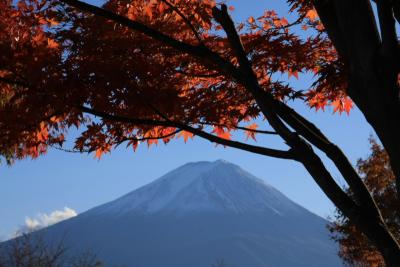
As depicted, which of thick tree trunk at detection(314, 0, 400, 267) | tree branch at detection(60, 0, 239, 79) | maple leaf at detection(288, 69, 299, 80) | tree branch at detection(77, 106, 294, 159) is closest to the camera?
thick tree trunk at detection(314, 0, 400, 267)

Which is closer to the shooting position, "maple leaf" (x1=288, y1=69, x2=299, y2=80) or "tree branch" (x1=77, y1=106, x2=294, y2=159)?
"tree branch" (x1=77, y1=106, x2=294, y2=159)

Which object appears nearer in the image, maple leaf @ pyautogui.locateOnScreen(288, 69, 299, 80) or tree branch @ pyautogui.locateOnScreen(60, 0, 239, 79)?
tree branch @ pyautogui.locateOnScreen(60, 0, 239, 79)

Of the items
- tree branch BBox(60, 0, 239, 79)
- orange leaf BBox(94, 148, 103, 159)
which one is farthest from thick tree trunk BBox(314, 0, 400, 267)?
orange leaf BBox(94, 148, 103, 159)

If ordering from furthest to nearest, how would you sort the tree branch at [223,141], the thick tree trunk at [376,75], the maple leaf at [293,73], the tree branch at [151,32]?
the maple leaf at [293,73]
the tree branch at [223,141]
the tree branch at [151,32]
the thick tree trunk at [376,75]

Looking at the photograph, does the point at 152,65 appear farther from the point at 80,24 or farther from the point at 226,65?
the point at 226,65

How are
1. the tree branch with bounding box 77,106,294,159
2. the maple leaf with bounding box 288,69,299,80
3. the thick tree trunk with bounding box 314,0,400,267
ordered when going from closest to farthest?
the thick tree trunk with bounding box 314,0,400,267 < the tree branch with bounding box 77,106,294,159 < the maple leaf with bounding box 288,69,299,80

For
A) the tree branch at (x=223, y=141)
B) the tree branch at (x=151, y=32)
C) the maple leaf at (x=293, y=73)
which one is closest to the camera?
the tree branch at (x=151, y=32)

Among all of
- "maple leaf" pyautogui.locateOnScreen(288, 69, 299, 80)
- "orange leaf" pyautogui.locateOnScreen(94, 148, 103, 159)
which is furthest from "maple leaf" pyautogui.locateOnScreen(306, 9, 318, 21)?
"orange leaf" pyautogui.locateOnScreen(94, 148, 103, 159)

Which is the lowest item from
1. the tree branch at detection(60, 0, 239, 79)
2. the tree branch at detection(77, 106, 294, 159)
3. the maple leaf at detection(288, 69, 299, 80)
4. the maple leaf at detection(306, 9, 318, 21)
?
the tree branch at detection(77, 106, 294, 159)

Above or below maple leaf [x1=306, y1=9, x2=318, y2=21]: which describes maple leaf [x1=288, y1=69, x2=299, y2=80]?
below

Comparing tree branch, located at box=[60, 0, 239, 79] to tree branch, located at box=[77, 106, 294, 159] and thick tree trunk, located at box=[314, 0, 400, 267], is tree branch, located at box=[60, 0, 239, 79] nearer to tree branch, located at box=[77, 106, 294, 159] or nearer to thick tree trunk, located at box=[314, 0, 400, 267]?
tree branch, located at box=[77, 106, 294, 159]

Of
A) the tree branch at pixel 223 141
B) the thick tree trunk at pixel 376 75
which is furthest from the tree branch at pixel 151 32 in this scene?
the thick tree trunk at pixel 376 75

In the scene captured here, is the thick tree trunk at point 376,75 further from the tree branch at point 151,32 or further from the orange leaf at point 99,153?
the orange leaf at point 99,153

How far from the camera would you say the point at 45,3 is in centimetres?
634
